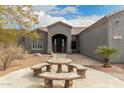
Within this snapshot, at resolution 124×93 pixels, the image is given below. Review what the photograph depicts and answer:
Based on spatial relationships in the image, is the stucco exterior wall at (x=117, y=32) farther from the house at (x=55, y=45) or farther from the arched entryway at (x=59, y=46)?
the arched entryway at (x=59, y=46)

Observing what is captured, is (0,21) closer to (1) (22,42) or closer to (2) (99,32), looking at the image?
(1) (22,42)

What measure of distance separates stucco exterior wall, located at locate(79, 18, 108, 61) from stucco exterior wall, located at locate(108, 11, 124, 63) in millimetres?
329

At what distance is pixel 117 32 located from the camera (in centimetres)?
1570

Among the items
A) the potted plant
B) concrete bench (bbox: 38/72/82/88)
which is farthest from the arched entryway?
concrete bench (bbox: 38/72/82/88)

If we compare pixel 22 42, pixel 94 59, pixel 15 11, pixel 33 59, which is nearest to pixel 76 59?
pixel 94 59

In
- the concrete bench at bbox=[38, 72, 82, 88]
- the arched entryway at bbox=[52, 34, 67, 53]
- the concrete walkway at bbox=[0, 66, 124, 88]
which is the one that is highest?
the arched entryway at bbox=[52, 34, 67, 53]

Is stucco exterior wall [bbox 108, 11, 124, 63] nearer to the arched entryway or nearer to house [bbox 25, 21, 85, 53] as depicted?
house [bbox 25, 21, 85, 53]

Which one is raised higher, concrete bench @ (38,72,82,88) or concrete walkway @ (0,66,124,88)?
concrete bench @ (38,72,82,88)

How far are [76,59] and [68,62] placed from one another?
2.84m

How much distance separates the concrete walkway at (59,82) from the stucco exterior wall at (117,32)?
2887mm

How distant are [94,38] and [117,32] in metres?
Result: 1.56

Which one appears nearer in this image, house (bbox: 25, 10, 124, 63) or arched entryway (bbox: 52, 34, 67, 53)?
house (bbox: 25, 10, 124, 63)

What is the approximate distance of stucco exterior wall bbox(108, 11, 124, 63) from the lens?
15461 millimetres

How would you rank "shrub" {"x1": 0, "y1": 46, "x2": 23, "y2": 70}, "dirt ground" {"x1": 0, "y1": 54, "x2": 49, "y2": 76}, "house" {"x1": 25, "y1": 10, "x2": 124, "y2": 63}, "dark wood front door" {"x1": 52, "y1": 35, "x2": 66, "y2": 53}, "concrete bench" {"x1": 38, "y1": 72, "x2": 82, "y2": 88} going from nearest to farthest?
"concrete bench" {"x1": 38, "y1": 72, "x2": 82, "y2": 88} < "dirt ground" {"x1": 0, "y1": 54, "x2": 49, "y2": 76} < "house" {"x1": 25, "y1": 10, "x2": 124, "y2": 63} < "dark wood front door" {"x1": 52, "y1": 35, "x2": 66, "y2": 53} < "shrub" {"x1": 0, "y1": 46, "x2": 23, "y2": 70}
